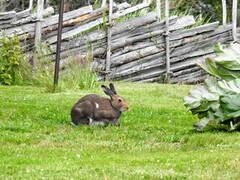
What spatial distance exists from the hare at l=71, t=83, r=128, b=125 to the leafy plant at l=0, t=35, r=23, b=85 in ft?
22.6

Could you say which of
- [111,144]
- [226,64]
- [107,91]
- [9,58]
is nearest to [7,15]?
[9,58]

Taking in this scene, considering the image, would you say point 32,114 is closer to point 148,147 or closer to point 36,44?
point 148,147

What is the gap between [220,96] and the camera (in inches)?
403

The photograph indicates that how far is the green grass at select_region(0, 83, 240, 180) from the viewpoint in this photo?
7305 mm

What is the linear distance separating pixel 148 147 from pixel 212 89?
1637 millimetres

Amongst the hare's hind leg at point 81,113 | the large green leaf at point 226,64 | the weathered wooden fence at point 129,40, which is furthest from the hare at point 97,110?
the weathered wooden fence at point 129,40

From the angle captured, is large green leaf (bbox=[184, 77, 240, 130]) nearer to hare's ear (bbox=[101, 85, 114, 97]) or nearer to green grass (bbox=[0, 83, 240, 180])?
green grass (bbox=[0, 83, 240, 180])

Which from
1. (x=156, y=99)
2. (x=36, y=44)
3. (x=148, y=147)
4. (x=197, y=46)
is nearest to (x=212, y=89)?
(x=148, y=147)

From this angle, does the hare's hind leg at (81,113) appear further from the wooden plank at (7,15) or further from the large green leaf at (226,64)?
the wooden plank at (7,15)

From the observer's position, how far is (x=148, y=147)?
30.6 feet

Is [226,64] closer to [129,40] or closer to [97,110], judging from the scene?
[97,110]

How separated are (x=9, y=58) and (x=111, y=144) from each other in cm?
869

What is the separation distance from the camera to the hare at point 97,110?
36.1ft

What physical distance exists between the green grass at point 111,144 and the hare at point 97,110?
0.21m
